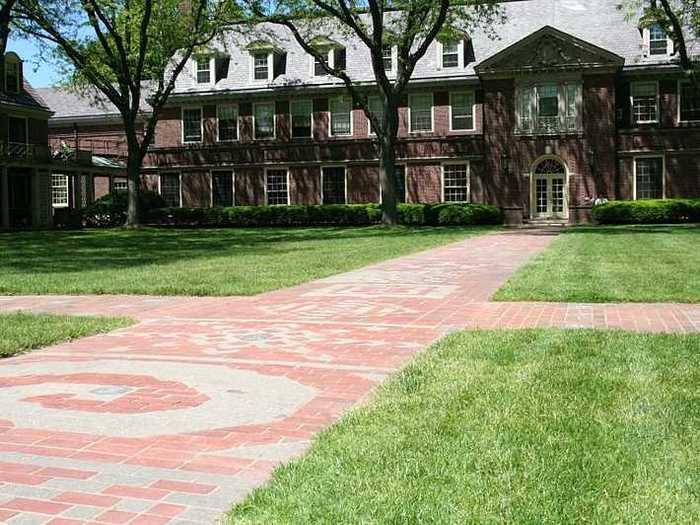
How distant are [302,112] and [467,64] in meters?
8.56

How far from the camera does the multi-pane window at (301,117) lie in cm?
3966

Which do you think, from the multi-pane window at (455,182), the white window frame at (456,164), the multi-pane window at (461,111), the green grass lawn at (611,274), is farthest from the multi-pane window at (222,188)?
the green grass lawn at (611,274)

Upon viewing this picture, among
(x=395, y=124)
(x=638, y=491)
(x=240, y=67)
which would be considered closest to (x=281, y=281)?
(x=638, y=491)

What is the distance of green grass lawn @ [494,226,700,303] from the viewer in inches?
375

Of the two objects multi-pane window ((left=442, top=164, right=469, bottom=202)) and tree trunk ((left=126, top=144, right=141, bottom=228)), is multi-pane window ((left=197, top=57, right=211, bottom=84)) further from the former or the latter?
multi-pane window ((left=442, top=164, right=469, bottom=202))

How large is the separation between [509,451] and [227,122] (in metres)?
38.8

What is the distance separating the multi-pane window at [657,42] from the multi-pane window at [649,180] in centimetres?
490

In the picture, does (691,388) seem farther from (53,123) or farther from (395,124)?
(53,123)

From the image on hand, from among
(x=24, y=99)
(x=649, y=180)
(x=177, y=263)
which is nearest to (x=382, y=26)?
(x=649, y=180)

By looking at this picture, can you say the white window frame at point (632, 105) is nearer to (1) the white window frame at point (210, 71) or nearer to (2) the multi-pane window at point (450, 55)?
(2) the multi-pane window at point (450, 55)

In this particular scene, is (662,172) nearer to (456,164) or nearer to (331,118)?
(456,164)

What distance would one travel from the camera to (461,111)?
3728cm

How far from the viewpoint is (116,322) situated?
8.25 metres

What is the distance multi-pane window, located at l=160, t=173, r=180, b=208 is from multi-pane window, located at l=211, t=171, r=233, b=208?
7.05ft
